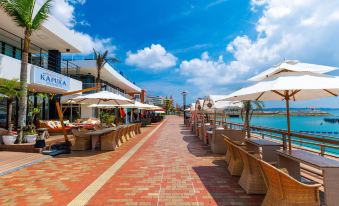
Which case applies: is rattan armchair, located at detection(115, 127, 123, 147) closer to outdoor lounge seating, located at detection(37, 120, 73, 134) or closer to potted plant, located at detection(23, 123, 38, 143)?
potted plant, located at detection(23, 123, 38, 143)

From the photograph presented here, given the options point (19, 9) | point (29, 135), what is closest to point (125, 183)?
point (29, 135)


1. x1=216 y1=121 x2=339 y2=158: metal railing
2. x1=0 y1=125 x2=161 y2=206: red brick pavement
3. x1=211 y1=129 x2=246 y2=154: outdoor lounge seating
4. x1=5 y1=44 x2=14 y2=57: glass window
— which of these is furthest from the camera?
x1=5 y1=44 x2=14 y2=57: glass window

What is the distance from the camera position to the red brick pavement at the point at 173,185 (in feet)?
14.2

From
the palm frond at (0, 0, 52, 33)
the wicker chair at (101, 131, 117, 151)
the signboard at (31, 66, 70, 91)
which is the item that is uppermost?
the palm frond at (0, 0, 52, 33)

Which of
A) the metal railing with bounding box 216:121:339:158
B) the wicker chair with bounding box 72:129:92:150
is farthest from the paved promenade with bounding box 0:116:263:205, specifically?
the wicker chair with bounding box 72:129:92:150

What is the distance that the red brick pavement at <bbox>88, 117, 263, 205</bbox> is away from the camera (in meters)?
4.32

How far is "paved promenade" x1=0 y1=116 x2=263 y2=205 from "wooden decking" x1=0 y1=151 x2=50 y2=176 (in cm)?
18

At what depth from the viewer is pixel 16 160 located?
7.38 m

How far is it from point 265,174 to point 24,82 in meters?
9.67

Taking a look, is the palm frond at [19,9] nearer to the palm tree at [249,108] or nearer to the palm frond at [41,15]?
the palm frond at [41,15]

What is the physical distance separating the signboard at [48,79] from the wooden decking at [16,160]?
229 inches

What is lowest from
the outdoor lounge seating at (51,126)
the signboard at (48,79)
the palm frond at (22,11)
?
the outdoor lounge seating at (51,126)

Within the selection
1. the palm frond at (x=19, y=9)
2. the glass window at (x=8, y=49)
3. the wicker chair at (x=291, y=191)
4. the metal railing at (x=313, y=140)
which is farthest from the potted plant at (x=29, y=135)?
the wicker chair at (x=291, y=191)

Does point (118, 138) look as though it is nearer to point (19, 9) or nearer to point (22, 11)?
point (22, 11)
